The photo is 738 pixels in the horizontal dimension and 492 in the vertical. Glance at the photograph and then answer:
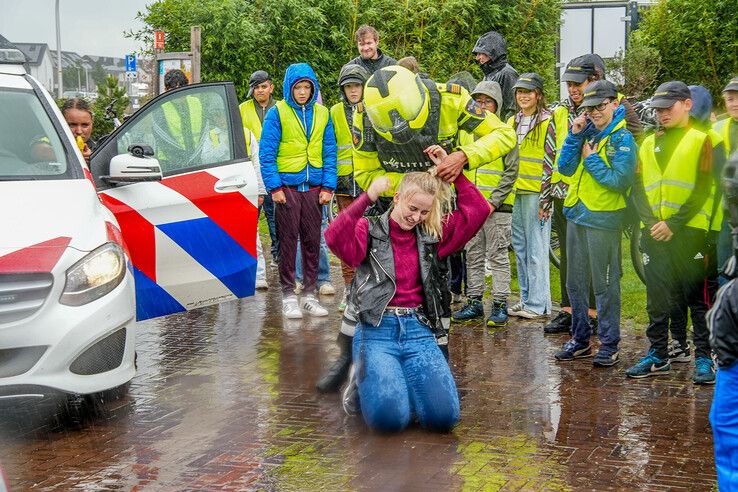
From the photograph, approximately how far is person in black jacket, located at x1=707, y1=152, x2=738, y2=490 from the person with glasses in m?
3.82

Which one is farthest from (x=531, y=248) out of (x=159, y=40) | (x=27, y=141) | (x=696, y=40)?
(x=696, y=40)

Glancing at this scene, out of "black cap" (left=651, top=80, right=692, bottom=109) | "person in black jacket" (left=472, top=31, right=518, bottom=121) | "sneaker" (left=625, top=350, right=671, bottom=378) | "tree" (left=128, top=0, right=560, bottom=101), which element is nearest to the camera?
"black cap" (left=651, top=80, right=692, bottom=109)

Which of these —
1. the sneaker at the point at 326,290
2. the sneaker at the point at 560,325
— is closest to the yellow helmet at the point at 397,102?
the sneaker at the point at 560,325

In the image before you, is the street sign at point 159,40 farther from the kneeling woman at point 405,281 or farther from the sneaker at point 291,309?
the kneeling woman at point 405,281

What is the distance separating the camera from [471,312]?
32.4ft

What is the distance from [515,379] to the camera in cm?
766

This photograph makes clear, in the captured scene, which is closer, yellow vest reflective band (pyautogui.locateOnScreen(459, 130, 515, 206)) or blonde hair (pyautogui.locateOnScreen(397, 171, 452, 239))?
blonde hair (pyautogui.locateOnScreen(397, 171, 452, 239))

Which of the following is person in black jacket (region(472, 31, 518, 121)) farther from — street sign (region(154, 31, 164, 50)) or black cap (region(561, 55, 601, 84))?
street sign (region(154, 31, 164, 50))

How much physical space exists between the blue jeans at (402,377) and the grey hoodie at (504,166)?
10.5 feet

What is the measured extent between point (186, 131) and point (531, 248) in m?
3.38

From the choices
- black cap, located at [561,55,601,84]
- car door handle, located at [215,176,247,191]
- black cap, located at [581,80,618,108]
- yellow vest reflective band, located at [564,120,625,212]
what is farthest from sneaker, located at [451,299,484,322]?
car door handle, located at [215,176,247,191]

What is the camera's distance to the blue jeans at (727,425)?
12.6ft

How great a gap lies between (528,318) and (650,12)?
24.0 m

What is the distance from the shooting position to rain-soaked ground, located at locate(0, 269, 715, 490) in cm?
552
